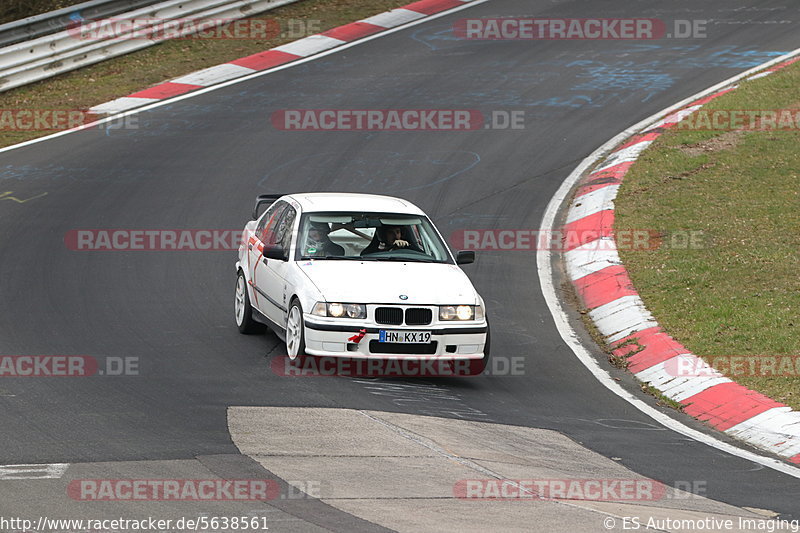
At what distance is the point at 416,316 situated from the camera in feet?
34.2

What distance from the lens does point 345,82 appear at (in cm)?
2170

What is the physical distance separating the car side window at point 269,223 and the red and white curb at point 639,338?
376 centimetres

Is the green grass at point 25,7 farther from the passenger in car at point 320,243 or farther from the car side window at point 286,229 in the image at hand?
the passenger in car at point 320,243

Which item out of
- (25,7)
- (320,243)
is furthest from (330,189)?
(25,7)

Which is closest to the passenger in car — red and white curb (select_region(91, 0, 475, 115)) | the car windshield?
the car windshield

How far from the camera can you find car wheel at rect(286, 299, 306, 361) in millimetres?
10602

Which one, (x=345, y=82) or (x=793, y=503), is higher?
(x=345, y=82)

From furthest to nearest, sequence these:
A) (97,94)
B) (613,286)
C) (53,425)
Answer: (97,94)
(613,286)
(53,425)

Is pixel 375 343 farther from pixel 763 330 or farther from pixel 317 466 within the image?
pixel 763 330

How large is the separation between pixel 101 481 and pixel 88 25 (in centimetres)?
1698

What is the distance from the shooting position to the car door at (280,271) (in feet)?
36.7

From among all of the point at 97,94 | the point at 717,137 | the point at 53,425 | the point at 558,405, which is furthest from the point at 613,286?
the point at 97,94

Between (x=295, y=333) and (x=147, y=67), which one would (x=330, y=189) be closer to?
(x=295, y=333)

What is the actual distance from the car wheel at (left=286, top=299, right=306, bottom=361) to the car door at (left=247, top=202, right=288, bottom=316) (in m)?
0.39
